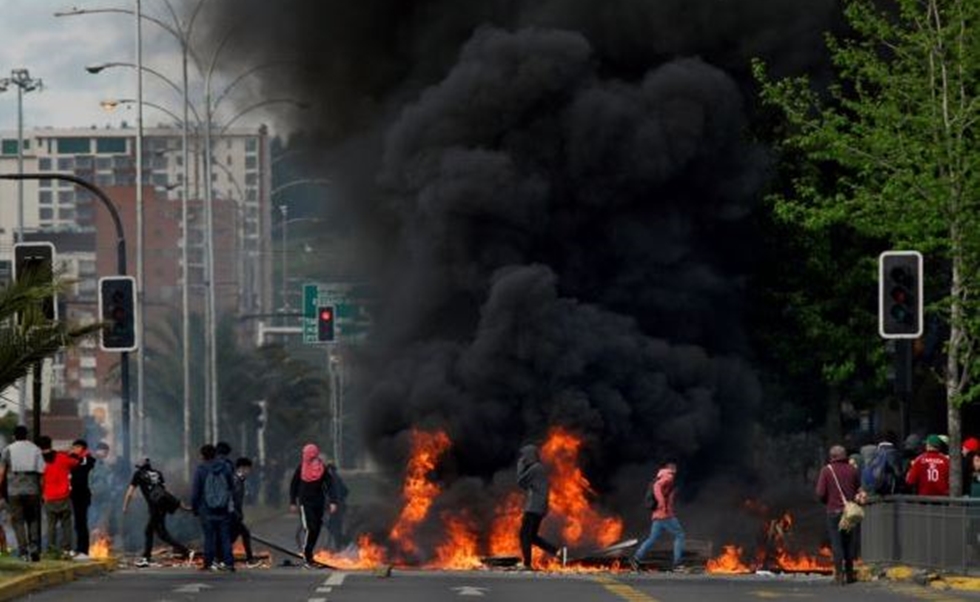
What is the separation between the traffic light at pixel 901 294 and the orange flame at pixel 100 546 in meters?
11.9

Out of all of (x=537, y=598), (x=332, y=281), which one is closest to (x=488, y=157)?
(x=537, y=598)

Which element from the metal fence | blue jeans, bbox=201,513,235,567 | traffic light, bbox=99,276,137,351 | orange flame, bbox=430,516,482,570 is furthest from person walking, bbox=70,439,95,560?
the metal fence

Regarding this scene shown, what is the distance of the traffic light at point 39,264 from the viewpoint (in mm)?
32688

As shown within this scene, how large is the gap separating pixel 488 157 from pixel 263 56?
44.2ft

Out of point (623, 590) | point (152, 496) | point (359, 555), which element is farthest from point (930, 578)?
point (359, 555)

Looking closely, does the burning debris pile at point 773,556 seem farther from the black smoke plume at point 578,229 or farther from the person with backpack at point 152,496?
the person with backpack at point 152,496

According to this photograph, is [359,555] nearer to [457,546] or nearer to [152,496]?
[457,546]

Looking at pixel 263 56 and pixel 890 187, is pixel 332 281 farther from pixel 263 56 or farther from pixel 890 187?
pixel 890 187

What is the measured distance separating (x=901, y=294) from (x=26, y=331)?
11613mm

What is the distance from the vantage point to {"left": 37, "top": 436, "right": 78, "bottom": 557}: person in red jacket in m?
36.4

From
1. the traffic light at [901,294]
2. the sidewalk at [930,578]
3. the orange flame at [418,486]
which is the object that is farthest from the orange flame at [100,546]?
the traffic light at [901,294]

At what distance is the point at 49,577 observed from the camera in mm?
31578

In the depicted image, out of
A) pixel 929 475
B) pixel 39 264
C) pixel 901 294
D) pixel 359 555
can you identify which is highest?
pixel 39 264

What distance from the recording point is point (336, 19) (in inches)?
2402
